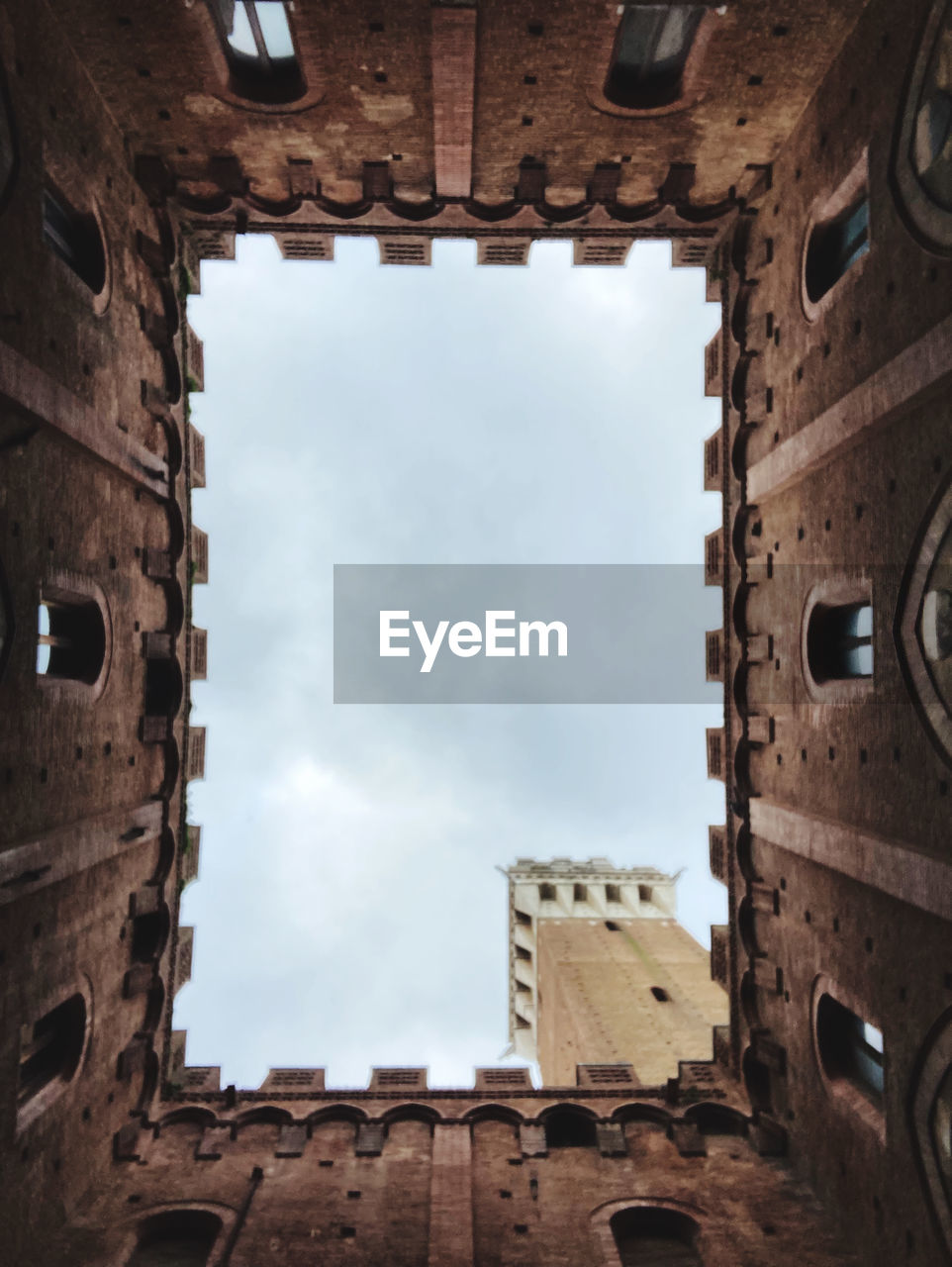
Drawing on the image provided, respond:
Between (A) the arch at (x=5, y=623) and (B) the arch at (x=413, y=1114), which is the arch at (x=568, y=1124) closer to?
(B) the arch at (x=413, y=1114)

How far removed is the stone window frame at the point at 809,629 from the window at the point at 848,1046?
174 inches

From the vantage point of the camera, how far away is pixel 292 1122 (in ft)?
50.4

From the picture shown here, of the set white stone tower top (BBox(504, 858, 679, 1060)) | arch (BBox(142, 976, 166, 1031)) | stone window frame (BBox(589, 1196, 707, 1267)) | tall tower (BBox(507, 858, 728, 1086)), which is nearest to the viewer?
stone window frame (BBox(589, 1196, 707, 1267))

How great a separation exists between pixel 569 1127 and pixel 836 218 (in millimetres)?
15119

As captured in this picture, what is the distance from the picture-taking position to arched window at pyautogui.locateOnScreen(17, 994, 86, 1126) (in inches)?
491

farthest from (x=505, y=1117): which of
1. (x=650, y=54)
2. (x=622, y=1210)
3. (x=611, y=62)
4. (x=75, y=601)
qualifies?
(x=650, y=54)

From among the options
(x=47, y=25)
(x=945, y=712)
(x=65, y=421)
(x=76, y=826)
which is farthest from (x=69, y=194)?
(x=945, y=712)

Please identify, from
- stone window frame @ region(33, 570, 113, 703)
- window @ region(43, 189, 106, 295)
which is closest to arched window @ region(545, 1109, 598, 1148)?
stone window frame @ region(33, 570, 113, 703)

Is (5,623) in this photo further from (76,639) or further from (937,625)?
(937,625)

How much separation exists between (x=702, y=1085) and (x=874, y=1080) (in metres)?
4.33

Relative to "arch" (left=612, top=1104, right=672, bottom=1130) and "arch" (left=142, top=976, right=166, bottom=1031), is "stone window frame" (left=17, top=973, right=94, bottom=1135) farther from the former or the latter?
"arch" (left=612, top=1104, right=672, bottom=1130)

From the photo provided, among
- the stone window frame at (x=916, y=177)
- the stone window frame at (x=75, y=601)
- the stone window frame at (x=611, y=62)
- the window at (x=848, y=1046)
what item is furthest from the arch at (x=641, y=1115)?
the stone window frame at (x=611, y=62)

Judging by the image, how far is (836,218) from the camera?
13.9 meters

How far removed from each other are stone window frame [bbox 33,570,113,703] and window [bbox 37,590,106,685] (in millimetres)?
50
